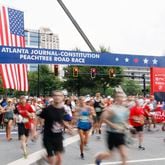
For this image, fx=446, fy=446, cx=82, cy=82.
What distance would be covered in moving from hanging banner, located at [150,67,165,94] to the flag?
28.1 feet

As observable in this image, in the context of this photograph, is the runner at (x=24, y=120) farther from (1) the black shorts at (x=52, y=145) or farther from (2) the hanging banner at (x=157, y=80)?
(2) the hanging banner at (x=157, y=80)

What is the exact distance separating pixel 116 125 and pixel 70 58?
20.7 metres

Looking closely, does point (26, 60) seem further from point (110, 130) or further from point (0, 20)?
point (110, 130)

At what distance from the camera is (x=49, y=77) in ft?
246

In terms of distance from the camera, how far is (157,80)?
1164 inches

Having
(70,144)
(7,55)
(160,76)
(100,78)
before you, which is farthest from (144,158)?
(100,78)

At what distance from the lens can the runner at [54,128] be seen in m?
8.10

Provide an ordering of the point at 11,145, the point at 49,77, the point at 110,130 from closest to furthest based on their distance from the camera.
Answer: the point at 110,130 < the point at 11,145 < the point at 49,77

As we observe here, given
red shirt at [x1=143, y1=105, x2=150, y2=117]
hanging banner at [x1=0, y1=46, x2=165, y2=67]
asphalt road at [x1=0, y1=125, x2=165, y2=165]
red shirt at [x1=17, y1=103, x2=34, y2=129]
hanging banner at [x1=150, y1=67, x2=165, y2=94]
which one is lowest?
asphalt road at [x1=0, y1=125, x2=165, y2=165]

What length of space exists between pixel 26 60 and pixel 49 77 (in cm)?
4786

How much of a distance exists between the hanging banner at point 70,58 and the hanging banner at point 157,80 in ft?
5.60

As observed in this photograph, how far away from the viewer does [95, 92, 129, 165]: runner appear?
858cm

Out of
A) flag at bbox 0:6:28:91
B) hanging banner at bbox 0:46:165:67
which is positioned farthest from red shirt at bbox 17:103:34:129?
flag at bbox 0:6:28:91

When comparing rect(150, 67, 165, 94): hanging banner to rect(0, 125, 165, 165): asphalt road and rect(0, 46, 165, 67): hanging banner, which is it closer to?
rect(0, 46, 165, 67): hanging banner
